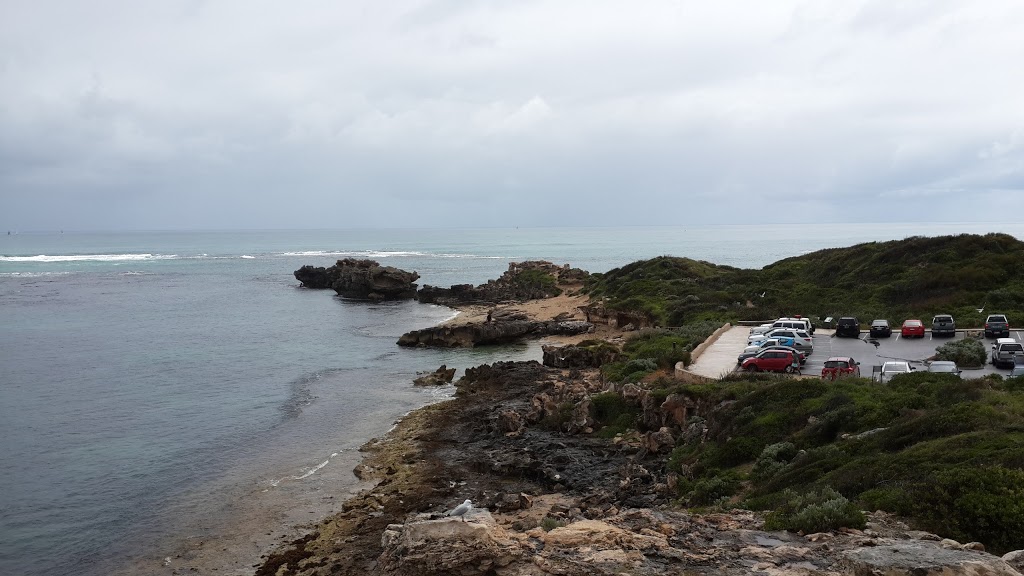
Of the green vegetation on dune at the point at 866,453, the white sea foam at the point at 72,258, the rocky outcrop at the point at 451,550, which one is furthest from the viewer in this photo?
the white sea foam at the point at 72,258

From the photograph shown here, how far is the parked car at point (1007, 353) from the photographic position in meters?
28.1

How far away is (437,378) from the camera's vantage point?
42.9 meters

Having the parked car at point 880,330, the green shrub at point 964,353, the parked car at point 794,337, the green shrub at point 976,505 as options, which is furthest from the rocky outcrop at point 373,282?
the green shrub at point 976,505

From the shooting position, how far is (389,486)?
24297 mm

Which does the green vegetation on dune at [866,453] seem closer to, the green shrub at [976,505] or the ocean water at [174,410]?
the green shrub at [976,505]

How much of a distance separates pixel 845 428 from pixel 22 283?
13093 centimetres

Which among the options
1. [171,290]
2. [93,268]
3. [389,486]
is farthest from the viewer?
[93,268]

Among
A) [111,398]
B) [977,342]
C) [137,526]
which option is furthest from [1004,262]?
[111,398]

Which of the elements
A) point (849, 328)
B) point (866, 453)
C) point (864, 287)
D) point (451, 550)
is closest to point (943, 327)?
point (849, 328)

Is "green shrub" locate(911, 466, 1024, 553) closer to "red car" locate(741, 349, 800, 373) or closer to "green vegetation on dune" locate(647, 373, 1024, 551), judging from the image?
"green vegetation on dune" locate(647, 373, 1024, 551)

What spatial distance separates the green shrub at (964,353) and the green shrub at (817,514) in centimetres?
1925

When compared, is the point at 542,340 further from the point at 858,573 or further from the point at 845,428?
the point at 858,573

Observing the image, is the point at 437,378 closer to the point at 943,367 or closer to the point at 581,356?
the point at 581,356

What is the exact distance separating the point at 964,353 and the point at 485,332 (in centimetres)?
3534
